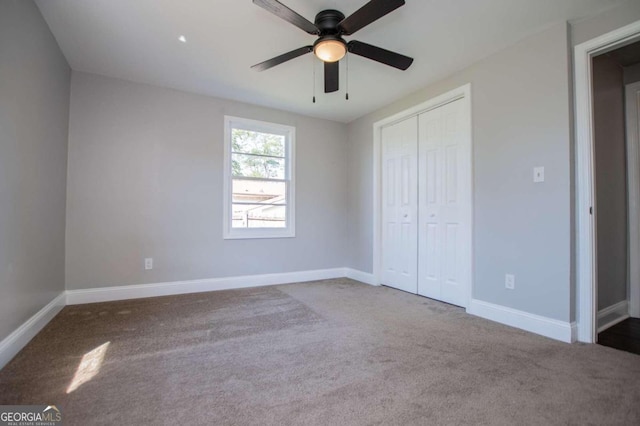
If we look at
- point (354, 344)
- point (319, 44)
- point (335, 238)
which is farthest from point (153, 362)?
point (335, 238)

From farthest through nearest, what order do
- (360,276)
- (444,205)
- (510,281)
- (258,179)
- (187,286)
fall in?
(360,276) < (258,179) < (187,286) < (444,205) < (510,281)

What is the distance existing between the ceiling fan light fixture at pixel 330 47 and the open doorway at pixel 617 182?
2383 mm

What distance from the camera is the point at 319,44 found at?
2168 mm

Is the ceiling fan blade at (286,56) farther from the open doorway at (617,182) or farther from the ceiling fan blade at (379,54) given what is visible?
the open doorway at (617,182)

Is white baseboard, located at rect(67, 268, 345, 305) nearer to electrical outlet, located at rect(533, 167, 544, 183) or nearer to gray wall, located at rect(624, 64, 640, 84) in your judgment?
electrical outlet, located at rect(533, 167, 544, 183)

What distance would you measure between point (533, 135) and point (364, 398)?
2428 mm

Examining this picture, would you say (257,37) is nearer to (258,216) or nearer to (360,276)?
(258,216)

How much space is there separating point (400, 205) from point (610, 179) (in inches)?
80.0

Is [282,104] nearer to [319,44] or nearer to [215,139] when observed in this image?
[215,139]

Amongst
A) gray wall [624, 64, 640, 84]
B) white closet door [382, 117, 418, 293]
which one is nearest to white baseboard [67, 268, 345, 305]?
white closet door [382, 117, 418, 293]

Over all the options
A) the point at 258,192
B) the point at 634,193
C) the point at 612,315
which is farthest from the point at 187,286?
the point at 634,193

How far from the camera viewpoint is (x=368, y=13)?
1865mm

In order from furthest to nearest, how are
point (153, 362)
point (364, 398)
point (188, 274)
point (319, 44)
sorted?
point (188, 274) → point (319, 44) → point (153, 362) → point (364, 398)

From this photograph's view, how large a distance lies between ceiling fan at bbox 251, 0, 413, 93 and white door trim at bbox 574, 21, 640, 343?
1.33m
